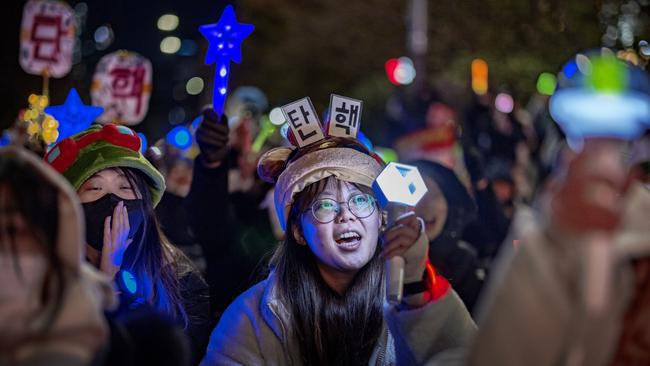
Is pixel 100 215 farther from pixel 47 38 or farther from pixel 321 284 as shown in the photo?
pixel 47 38

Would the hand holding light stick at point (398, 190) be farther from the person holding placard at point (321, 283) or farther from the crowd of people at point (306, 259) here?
the person holding placard at point (321, 283)

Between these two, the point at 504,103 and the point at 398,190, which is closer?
the point at 398,190

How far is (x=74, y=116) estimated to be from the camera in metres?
5.46

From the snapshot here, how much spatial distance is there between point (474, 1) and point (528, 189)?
2740mm

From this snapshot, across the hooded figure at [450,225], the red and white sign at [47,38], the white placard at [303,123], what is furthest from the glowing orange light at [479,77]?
the white placard at [303,123]

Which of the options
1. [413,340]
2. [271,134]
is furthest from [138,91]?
[413,340]

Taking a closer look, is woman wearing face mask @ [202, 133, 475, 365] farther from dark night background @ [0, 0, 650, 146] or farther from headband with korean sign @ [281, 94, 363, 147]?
dark night background @ [0, 0, 650, 146]

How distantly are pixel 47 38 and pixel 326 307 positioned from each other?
9.93 m

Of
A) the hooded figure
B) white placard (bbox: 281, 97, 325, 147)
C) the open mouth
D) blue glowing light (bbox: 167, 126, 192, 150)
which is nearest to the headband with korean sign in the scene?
white placard (bbox: 281, 97, 325, 147)

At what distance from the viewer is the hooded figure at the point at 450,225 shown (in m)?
6.26

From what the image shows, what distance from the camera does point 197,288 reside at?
16.8 feet

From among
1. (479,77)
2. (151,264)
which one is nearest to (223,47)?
(151,264)

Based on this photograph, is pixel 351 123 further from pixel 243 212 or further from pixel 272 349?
pixel 243 212

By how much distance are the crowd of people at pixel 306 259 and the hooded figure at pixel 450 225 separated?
0.02 m
